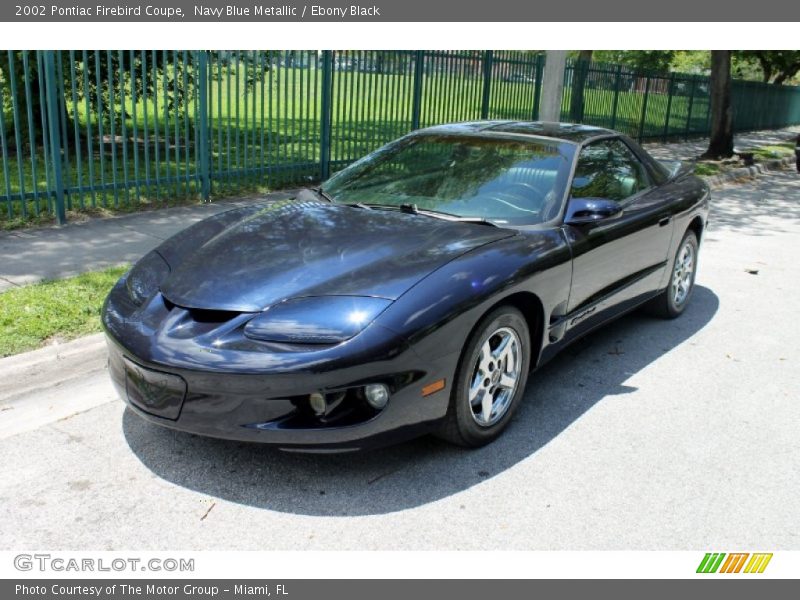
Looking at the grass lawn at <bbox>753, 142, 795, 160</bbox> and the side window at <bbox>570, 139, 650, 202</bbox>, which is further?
the grass lawn at <bbox>753, 142, 795, 160</bbox>

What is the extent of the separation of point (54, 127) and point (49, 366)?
3984 mm

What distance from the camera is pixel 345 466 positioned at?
357cm

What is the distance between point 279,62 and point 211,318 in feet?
23.2

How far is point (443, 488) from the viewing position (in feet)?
11.3

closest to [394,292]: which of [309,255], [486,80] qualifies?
[309,255]

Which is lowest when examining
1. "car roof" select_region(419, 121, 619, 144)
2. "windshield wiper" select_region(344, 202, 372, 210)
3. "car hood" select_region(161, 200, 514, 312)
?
"car hood" select_region(161, 200, 514, 312)

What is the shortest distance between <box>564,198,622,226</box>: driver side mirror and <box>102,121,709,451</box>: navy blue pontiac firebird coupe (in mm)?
11

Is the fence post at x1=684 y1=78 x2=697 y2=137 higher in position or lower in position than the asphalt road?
higher

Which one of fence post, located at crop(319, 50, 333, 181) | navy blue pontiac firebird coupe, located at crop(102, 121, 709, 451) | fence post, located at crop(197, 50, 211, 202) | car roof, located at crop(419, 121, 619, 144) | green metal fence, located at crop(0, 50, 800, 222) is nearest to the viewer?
navy blue pontiac firebird coupe, located at crop(102, 121, 709, 451)

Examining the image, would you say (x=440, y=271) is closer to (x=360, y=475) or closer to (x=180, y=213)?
(x=360, y=475)

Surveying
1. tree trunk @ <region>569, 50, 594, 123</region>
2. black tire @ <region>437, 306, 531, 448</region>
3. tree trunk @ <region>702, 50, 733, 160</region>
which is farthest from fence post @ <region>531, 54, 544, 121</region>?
black tire @ <region>437, 306, 531, 448</region>

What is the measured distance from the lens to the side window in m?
4.70

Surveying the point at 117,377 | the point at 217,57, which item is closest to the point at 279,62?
the point at 217,57

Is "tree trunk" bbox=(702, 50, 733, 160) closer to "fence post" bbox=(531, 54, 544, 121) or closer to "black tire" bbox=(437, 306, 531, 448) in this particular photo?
"fence post" bbox=(531, 54, 544, 121)
